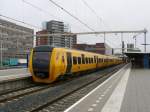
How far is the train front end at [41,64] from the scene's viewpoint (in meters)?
21.8

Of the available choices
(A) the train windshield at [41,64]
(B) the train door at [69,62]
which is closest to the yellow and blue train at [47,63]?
(A) the train windshield at [41,64]

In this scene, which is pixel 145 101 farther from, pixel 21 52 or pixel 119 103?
pixel 21 52

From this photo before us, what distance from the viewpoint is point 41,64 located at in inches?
864

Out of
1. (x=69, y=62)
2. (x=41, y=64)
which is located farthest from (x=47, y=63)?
(x=69, y=62)

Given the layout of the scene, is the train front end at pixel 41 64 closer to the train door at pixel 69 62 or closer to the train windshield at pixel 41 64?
the train windshield at pixel 41 64

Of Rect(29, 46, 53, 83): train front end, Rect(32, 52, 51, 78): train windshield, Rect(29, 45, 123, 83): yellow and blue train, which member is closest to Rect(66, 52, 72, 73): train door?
Rect(29, 45, 123, 83): yellow and blue train

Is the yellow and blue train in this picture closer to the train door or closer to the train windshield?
the train windshield

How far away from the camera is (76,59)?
91.6 feet

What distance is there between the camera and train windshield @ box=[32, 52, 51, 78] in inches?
857

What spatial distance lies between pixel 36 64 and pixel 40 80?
3.88 feet

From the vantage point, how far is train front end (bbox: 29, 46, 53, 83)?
2179 centimetres

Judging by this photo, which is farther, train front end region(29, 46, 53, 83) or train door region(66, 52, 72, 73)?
train door region(66, 52, 72, 73)

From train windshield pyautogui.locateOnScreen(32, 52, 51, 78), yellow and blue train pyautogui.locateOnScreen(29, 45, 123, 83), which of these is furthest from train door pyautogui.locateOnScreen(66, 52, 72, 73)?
train windshield pyautogui.locateOnScreen(32, 52, 51, 78)

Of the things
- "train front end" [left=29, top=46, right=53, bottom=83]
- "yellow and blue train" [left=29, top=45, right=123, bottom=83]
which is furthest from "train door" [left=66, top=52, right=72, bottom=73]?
"train front end" [left=29, top=46, right=53, bottom=83]
